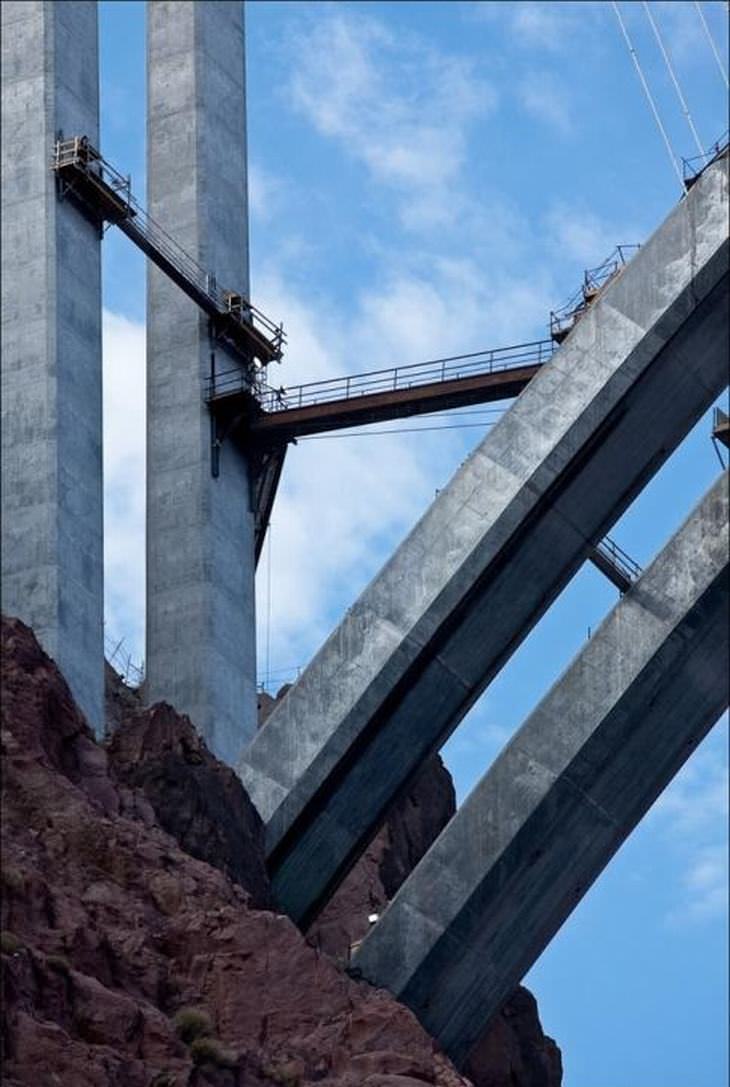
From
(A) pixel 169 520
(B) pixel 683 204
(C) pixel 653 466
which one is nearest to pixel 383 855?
(A) pixel 169 520

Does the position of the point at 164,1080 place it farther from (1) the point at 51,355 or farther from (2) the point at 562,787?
(1) the point at 51,355

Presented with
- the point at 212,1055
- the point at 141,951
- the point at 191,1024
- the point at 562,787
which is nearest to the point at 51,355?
the point at 562,787

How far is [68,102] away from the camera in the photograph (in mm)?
53594

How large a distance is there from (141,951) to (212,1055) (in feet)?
6.67

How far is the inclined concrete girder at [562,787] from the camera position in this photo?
47344 mm

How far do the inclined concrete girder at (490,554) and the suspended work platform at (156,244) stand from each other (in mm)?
9260

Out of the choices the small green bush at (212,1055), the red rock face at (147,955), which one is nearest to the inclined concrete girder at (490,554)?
the red rock face at (147,955)

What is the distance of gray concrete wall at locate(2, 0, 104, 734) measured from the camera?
49812 mm

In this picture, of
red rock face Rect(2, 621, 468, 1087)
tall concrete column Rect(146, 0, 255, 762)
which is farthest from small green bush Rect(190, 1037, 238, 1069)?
tall concrete column Rect(146, 0, 255, 762)

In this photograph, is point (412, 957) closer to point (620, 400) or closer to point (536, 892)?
point (536, 892)

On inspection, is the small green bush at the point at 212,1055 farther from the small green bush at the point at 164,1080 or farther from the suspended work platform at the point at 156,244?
the suspended work platform at the point at 156,244

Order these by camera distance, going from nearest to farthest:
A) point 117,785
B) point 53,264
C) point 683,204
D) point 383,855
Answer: point 117,785 < point 683,204 < point 53,264 < point 383,855

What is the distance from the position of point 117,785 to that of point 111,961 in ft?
15.5

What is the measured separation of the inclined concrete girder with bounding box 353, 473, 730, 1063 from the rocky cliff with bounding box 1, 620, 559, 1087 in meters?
3.66
